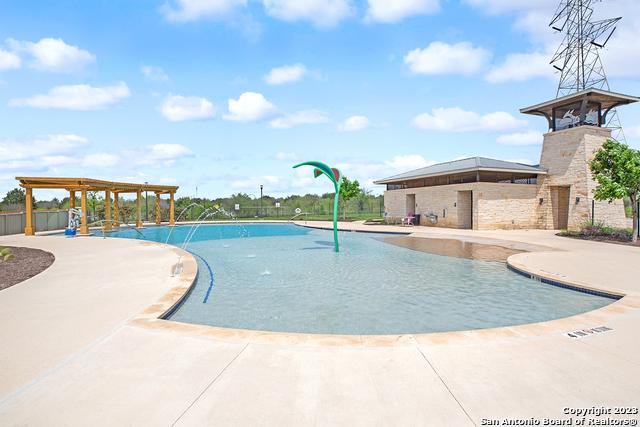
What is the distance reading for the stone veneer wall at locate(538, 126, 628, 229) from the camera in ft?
69.6

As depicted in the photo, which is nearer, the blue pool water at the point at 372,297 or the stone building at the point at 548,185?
the blue pool water at the point at 372,297

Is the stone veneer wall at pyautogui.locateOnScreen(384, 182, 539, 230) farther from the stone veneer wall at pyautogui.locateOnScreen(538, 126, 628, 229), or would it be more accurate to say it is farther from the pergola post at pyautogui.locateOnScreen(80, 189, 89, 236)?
the pergola post at pyautogui.locateOnScreen(80, 189, 89, 236)

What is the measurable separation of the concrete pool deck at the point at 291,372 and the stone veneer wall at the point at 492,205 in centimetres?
1778

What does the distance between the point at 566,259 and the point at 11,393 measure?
43.9 ft

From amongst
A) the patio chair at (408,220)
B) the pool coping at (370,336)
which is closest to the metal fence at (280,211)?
the patio chair at (408,220)

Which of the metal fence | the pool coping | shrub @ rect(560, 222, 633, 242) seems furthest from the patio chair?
the pool coping

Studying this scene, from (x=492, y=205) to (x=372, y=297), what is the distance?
730 inches

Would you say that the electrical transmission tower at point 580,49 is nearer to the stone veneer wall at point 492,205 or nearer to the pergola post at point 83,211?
the stone veneer wall at point 492,205

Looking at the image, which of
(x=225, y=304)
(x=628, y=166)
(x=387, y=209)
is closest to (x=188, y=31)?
(x=225, y=304)

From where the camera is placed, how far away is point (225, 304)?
23.1 ft

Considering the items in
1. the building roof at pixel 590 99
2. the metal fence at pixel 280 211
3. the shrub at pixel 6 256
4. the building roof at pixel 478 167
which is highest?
the building roof at pixel 590 99

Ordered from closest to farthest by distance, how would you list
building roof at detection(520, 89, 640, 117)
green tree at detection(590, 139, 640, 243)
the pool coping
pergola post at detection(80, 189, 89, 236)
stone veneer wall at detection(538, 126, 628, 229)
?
the pool coping → green tree at detection(590, 139, 640, 243) → pergola post at detection(80, 189, 89, 236) → building roof at detection(520, 89, 640, 117) → stone veneer wall at detection(538, 126, 628, 229)

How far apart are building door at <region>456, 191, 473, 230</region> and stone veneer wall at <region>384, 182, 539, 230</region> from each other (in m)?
0.25

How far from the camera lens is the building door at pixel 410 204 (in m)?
29.1
